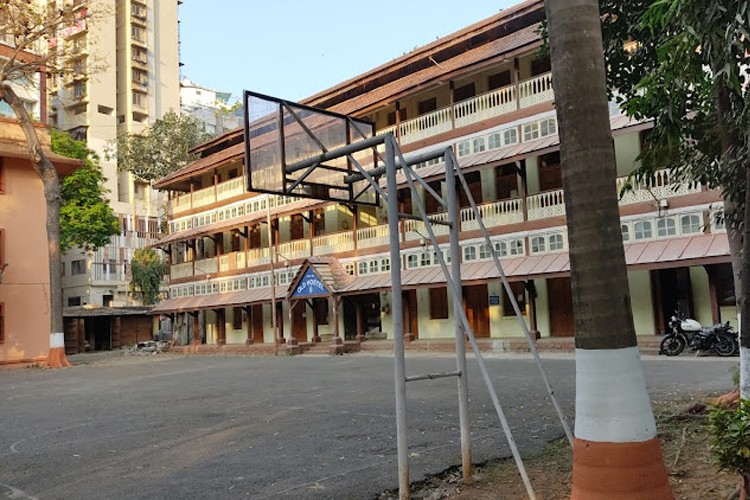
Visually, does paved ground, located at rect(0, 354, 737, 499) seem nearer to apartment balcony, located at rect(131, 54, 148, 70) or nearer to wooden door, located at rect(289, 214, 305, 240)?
wooden door, located at rect(289, 214, 305, 240)

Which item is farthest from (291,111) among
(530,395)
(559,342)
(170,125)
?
(170,125)

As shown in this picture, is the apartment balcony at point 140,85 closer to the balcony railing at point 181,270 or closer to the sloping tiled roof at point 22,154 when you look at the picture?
the balcony railing at point 181,270

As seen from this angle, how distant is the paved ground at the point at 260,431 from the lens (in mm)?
5586

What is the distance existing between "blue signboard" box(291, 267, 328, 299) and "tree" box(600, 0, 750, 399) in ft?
63.5

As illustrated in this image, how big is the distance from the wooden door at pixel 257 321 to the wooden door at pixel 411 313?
32.1 ft

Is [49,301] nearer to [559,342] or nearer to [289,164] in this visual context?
[559,342]

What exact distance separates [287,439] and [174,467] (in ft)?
4.86

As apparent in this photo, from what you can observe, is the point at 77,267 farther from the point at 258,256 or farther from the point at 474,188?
the point at 474,188

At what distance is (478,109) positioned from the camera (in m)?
23.6

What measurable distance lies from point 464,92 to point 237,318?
672 inches

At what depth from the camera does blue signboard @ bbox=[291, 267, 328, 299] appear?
1034 inches

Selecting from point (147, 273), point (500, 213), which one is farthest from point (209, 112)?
point (500, 213)

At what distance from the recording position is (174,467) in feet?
20.3

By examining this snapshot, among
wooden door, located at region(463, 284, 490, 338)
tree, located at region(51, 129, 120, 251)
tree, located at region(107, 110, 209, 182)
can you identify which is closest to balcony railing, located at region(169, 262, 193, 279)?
tree, located at region(51, 129, 120, 251)
